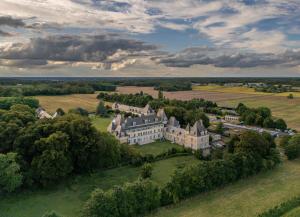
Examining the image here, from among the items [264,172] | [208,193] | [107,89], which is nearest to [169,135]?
[264,172]

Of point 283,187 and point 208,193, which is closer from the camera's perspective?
point 208,193

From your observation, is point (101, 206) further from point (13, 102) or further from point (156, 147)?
Answer: point (13, 102)

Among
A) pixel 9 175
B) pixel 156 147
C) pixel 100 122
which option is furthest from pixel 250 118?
pixel 9 175

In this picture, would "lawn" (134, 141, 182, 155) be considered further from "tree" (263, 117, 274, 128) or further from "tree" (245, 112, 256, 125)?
"tree" (245, 112, 256, 125)

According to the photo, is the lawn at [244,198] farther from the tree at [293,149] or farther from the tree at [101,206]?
the tree at [293,149]

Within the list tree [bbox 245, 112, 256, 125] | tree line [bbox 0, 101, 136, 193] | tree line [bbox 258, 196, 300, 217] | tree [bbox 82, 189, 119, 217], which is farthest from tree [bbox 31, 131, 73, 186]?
tree [bbox 245, 112, 256, 125]

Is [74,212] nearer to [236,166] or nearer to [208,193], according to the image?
[208,193]

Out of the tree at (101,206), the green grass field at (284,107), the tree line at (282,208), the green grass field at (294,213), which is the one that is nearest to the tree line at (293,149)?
the tree line at (282,208)
